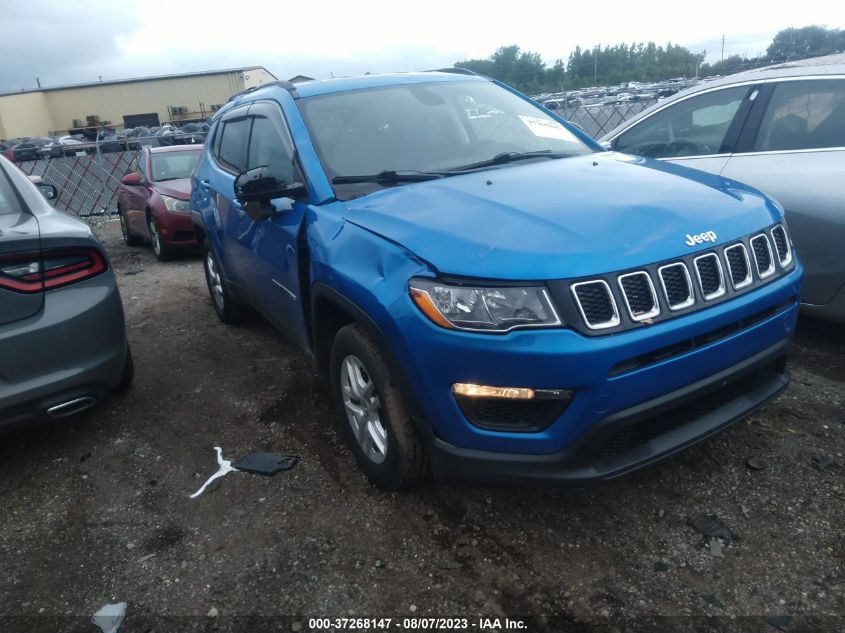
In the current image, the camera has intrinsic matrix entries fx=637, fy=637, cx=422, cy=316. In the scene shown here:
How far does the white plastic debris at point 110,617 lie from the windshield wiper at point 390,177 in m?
1.98

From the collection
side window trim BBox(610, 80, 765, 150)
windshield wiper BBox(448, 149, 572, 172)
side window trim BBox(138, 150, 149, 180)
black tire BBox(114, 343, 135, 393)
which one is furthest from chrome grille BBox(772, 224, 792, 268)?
side window trim BBox(138, 150, 149, 180)

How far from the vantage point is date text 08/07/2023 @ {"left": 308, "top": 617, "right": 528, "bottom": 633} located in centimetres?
218

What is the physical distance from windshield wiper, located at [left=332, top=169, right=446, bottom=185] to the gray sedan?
54.1 inches

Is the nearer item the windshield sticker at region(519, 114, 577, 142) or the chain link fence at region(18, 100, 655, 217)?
the windshield sticker at region(519, 114, 577, 142)

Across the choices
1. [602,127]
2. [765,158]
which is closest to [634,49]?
[602,127]

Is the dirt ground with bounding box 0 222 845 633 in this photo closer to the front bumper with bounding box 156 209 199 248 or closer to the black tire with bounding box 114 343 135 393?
the black tire with bounding box 114 343 135 393

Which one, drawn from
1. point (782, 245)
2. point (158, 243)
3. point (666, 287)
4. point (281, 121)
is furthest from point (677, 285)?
point (158, 243)

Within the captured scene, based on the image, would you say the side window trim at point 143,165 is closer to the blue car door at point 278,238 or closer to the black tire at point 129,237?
the black tire at point 129,237

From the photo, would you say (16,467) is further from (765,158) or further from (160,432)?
(765,158)

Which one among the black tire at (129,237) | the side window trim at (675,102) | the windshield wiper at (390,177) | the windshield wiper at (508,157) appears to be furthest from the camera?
the black tire at (129,237)

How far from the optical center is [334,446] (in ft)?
11.1

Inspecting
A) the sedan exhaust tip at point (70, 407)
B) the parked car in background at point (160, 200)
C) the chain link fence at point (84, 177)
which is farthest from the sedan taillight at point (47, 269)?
the chain link fence at point (84, 177)

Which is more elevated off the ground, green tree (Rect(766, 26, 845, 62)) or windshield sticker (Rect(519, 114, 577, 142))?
green tree (Rect(766, 26, 845, 62))

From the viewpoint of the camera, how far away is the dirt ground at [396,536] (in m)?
2.26
